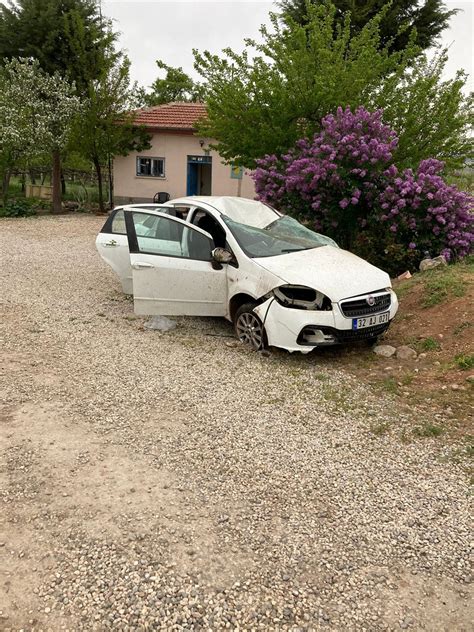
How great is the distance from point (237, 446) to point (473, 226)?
717 centimetres

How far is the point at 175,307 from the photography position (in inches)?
252

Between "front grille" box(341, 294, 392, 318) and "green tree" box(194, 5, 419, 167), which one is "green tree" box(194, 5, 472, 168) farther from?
→ "front grille" box(341, 294, 392, 318)

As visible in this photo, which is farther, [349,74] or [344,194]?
[349,74]

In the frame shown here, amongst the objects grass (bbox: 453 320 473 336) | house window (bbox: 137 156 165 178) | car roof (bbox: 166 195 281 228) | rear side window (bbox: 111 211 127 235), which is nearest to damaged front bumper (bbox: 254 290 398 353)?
grass (bbox: 453 320 473 336)

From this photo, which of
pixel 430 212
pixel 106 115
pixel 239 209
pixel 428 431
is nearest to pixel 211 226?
pixel 239 209

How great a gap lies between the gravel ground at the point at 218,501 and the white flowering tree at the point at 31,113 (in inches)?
641

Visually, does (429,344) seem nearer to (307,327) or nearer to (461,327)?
(461,327)

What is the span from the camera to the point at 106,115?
19938 millimetres

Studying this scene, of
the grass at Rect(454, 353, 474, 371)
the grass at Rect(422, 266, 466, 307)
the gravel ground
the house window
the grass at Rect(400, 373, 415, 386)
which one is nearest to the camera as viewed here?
the gravel ground

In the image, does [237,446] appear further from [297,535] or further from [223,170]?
[223,170]

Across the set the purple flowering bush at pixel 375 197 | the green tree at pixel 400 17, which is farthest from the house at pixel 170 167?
the purple flowering bush at pixel 375 197

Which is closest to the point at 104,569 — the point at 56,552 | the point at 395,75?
the point at 56,552

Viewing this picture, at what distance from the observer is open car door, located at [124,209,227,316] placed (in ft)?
20.4

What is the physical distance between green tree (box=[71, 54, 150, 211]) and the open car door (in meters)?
15.2
